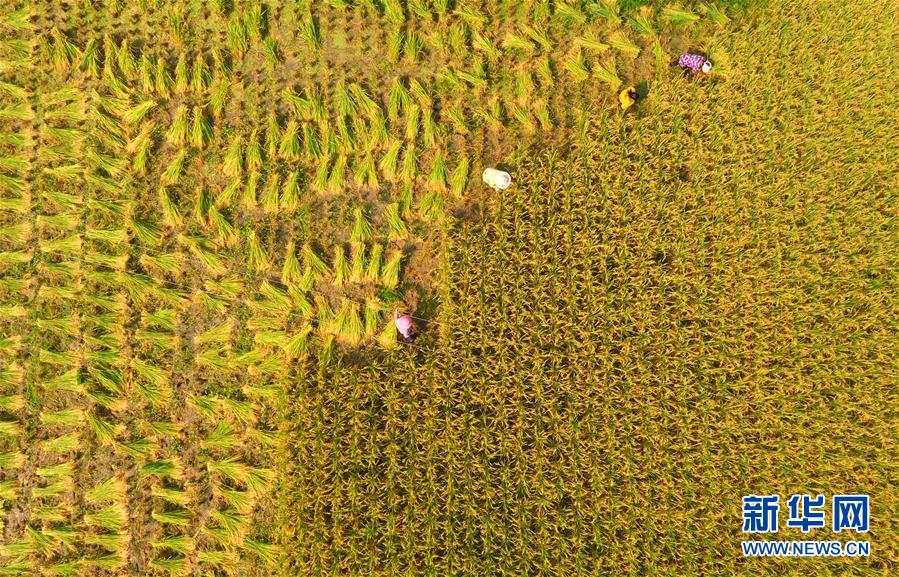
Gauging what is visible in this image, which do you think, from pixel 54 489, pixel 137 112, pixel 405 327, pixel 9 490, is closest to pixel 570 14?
pixel 405 327

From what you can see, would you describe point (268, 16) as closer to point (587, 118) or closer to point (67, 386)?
point (587, 118)

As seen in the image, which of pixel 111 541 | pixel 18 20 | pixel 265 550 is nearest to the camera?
pixel 265 550

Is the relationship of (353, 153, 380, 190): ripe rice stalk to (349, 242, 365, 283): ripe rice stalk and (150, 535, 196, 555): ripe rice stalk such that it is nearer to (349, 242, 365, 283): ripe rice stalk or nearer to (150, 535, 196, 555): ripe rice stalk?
(349, 242, 365, 283): ripe rice stalk

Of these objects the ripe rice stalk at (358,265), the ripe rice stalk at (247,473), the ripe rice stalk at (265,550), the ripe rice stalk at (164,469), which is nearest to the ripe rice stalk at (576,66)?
the ripe rice stalk at (358,265)

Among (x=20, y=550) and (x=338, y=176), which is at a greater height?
(x=338, y=176)

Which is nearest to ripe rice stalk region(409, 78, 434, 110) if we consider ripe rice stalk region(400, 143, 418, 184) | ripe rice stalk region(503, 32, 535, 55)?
ripe rice stalk region(400, 143, 418, 184)

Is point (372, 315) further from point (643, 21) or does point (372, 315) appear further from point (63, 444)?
point (643, 21)
